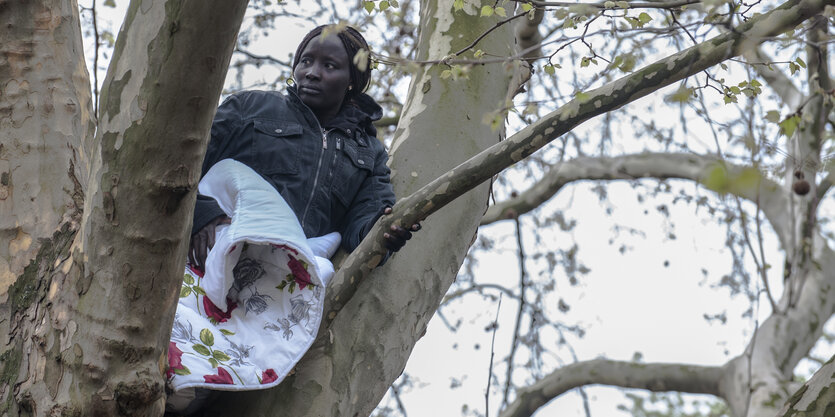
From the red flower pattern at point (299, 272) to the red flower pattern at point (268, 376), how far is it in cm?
26

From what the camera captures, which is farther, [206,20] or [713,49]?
[713,49]

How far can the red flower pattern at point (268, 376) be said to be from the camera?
236cm

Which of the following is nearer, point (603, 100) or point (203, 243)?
point (603, 100)

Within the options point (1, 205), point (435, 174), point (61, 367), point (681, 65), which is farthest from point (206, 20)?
point (435, 174)

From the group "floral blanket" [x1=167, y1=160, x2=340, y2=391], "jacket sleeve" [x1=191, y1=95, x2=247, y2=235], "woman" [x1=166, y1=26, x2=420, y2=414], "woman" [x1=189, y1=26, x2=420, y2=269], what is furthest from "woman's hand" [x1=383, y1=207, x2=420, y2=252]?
"jacket sleeve" [x1=191, y1=95, x2=247, y2=235]

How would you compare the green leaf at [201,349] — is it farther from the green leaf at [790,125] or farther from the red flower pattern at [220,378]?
the green leaf at [790,125]

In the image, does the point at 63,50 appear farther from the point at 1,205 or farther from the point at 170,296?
the point at 170,296

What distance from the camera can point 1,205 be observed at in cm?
239

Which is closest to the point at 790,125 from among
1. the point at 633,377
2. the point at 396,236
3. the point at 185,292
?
the point at 396,236

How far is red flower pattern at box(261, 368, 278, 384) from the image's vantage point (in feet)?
7.75

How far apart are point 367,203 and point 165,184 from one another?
1148mm

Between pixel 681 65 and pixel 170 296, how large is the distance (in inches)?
54.6

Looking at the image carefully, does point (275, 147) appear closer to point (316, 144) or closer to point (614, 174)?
point (316, 144)

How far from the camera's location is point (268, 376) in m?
2.38
